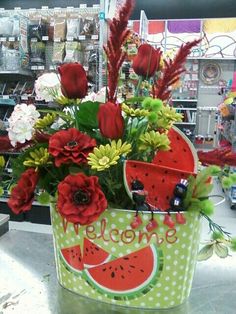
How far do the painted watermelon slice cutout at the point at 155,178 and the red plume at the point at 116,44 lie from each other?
0.45 feet

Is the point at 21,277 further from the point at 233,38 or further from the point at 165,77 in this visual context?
the point at 233,38

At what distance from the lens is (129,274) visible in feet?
2.26

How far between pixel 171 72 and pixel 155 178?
197 millimetres

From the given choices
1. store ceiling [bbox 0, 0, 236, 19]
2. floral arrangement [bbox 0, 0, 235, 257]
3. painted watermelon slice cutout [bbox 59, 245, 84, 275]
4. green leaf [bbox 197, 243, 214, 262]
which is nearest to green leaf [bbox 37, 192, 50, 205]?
floral arrangement [bbox 0, 0, 235, 257]

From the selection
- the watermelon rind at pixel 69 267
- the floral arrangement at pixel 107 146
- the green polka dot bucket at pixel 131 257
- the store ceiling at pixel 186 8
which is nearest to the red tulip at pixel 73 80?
the floral arrangement at pixel 107 146

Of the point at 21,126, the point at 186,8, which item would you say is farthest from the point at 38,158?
A: the point at 186,8

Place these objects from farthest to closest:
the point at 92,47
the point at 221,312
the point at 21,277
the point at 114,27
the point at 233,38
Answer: the point at 233,38, the point at 92,47, the point at 21,277, the point at 221,312, the point at 114,27

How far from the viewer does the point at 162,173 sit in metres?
0.68

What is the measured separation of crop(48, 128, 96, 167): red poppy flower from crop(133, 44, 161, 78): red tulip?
0.59 ft

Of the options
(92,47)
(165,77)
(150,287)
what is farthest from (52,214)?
(92,47)

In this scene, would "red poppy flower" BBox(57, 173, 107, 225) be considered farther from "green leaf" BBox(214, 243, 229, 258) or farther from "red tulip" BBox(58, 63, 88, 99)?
"green leaf" BBox(214, 243, 229, 258)

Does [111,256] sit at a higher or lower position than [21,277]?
higher

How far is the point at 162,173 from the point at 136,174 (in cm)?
5

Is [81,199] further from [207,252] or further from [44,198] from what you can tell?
[207,252]
